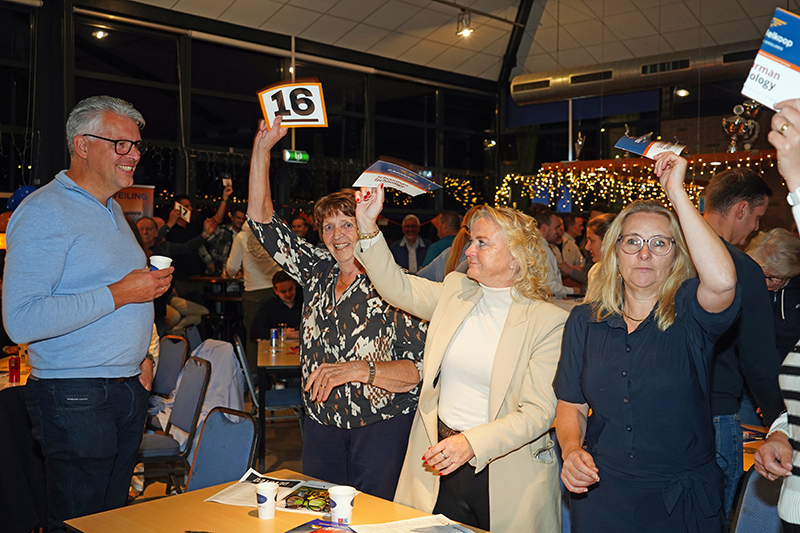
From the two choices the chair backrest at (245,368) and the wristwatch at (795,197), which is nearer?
the wristwatch at (795,197)

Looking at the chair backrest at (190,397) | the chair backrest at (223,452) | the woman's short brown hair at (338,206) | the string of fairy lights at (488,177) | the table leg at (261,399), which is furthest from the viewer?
the string of fairy lights at (488,177)

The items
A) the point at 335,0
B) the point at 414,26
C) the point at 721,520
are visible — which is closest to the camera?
the point at 721,520

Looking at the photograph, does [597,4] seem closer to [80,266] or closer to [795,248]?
[795,248]

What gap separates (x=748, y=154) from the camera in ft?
31.0

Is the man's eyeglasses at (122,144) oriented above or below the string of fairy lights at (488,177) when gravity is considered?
below

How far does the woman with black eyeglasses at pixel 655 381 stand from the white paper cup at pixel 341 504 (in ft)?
2.09

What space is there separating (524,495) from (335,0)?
364 inches

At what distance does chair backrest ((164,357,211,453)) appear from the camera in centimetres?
414

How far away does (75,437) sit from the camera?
92.0 inches

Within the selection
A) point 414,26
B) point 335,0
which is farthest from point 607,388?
point 414,26

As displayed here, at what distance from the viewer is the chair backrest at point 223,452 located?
2748 mm

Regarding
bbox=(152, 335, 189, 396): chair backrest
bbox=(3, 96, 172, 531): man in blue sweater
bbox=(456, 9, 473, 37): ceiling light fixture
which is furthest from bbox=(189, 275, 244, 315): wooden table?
bbox=(3, 96, 172, 531): man in blue sweater

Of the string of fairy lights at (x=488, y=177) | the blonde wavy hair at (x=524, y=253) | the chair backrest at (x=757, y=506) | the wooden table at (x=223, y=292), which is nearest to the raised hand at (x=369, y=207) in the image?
the blonde wavy hair at (x=524, y=253)

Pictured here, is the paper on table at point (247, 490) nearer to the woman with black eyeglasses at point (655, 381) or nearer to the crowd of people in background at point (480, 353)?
the crowd of people in background at point (480, 353)
